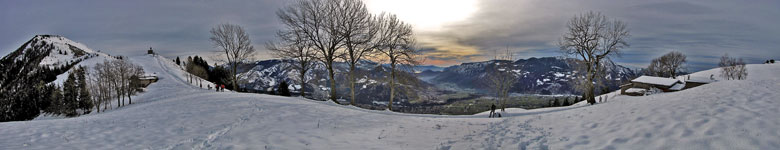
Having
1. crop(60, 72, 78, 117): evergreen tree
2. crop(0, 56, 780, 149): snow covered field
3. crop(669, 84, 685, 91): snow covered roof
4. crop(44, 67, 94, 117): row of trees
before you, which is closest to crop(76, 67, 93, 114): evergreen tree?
crop(44, 67, 94, 117): row of trees

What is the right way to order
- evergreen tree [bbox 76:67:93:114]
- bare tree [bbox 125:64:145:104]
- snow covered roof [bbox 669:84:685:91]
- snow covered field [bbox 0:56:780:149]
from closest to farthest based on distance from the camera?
1. snow covered field [bbox 0:56:780:149]
2. bare tree [bbox 125:64:145:104]
3. snow covered roof [bbox 669:84:685:91]
4. evergreen tree [bbox 76:67:93:114]

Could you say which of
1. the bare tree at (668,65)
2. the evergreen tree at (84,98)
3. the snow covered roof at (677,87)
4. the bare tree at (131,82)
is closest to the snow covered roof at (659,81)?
the snow covered roof at (677,87)

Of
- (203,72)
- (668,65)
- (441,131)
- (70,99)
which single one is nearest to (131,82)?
(70,99)

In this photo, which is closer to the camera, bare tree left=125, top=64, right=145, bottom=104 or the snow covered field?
the snow covered field

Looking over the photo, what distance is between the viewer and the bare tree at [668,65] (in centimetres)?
6769

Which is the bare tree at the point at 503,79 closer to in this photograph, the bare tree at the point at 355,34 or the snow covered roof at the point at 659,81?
the bare tree at the point at 355,34

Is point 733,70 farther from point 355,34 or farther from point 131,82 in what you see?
point 131,82

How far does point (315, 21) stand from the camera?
2336cm

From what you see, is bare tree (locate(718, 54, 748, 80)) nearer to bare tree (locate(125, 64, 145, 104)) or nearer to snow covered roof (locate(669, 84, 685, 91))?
snow covered roof (locate(669, 84, 685, 91))

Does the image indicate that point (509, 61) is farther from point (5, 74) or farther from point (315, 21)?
point (5, 74)

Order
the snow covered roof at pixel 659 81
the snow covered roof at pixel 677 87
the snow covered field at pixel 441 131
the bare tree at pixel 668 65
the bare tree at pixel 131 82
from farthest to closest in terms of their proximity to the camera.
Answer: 1. the bare tree at pixel 668 65
2. the snow covered roof at pixel 659 81
3. the snow covered roof at pixel 677 87
4. the bare tree at pixel 131 82
5. the snow covered field at pixel 441 131

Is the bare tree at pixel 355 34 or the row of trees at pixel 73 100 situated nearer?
the bare tree at pixel 355 34

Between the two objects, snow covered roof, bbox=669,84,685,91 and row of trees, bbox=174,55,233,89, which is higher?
row of trees, bbox=174,55,233,89

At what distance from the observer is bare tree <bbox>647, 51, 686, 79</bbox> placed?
6769cm
